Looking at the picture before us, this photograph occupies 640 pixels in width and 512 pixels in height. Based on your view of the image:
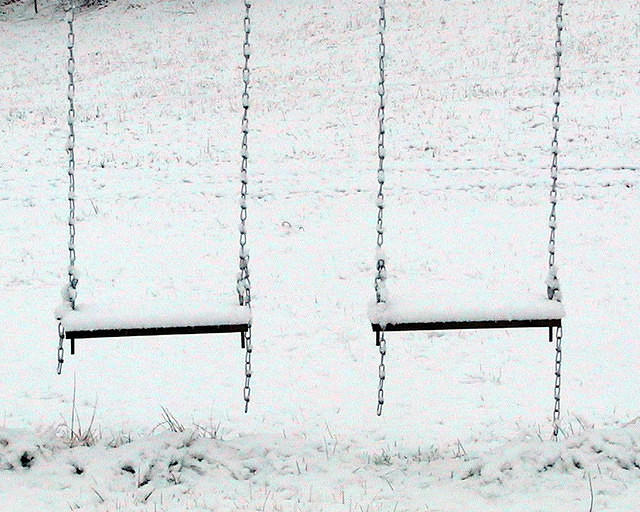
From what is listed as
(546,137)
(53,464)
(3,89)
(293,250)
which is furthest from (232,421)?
(3,89)

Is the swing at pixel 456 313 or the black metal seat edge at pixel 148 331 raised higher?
the swing at pixel 456 313

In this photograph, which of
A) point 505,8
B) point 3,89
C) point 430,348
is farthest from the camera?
point 505,8

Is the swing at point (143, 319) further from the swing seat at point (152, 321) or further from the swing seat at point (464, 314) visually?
the swing seat at point (464, 314)

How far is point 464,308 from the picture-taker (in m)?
4.67

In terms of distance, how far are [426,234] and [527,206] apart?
2.01 meters

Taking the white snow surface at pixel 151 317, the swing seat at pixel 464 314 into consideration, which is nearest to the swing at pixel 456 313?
the swing seat at pixel 464 314

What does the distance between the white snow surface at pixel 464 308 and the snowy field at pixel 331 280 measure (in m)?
0.83

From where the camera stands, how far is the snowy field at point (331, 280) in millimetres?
4832

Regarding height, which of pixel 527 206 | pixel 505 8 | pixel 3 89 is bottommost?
pixel 527 206

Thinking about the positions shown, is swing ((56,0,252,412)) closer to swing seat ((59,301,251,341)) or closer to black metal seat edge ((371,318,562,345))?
swing seat ((59,301,251,341))

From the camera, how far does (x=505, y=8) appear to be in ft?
101

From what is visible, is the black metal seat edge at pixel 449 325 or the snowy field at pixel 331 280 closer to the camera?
the black metal seat edge at pixel 449 325

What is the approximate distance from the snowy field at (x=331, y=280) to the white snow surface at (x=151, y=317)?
0.84m

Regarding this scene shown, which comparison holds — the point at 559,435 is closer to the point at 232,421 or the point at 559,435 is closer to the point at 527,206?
the point at 232,421
